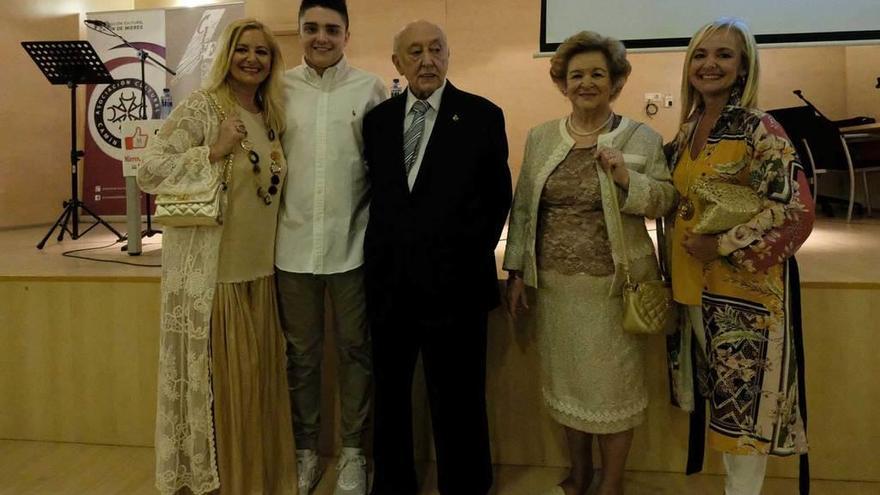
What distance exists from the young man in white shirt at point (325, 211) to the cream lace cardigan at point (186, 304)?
24 cm

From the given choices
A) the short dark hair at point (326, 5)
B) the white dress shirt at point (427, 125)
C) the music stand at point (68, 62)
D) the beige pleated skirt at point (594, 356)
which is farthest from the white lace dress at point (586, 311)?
the music stand at point (68, 62)

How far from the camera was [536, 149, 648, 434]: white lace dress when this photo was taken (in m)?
1.71

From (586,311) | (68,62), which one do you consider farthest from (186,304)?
(68,62)

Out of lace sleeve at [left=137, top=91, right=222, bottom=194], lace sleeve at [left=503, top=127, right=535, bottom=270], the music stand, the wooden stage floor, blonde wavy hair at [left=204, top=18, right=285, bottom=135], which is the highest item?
the music stand

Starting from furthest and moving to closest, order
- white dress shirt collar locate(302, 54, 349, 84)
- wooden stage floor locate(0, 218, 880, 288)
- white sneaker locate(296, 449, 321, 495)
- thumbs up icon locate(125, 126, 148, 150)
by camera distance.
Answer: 1. thumbs up icon locate(125, 126, 148, 150)
2. wooden stage floor locate(0, 218, 880, 288)
3. white sneaker locate(296, 449, 321, 495)
4. white dress shirt collar locate(302, 54, 349, 84)

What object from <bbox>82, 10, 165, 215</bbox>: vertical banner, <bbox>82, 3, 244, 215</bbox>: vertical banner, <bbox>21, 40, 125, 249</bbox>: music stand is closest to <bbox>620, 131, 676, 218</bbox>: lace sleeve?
→ <bbox>21, 40, 125, 249</bbox>: music stand

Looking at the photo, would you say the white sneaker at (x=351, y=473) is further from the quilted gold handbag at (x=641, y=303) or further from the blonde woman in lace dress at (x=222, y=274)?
the quilted gold handbag at (x=641, y=303)

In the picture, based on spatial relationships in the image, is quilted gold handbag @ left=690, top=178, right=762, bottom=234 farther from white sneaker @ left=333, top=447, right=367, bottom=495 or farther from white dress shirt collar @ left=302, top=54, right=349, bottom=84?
white sneaker @ left=333, top=447, right=367, bottom=495

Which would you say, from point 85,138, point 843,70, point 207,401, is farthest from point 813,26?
point 85,138

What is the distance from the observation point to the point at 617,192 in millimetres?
1653

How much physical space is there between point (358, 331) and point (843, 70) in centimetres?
568

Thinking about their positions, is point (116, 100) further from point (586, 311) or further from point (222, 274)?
point (586, 311)

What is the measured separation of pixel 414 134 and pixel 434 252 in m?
0.36

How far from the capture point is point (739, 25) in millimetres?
1568
